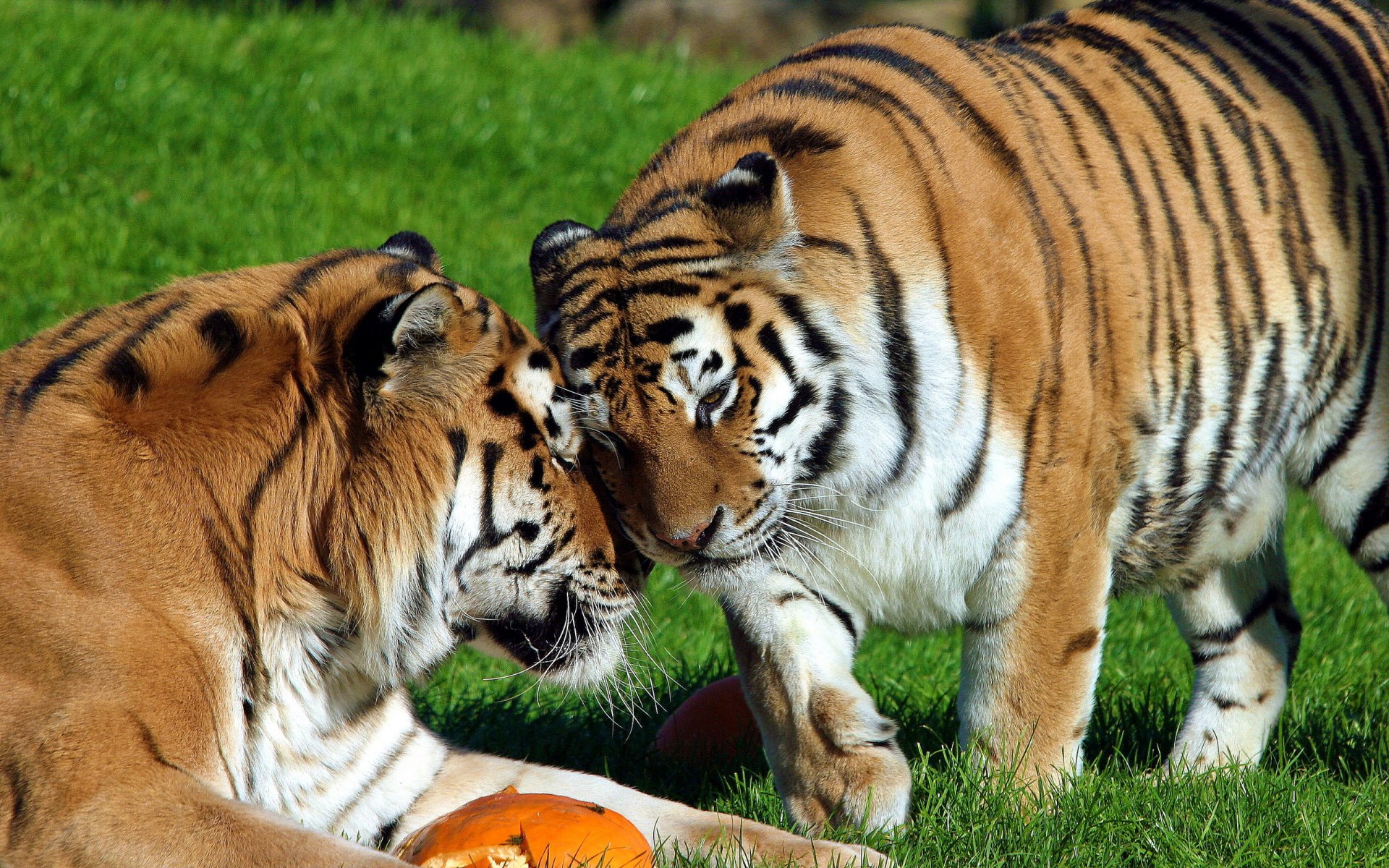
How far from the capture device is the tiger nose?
2734 millimetres

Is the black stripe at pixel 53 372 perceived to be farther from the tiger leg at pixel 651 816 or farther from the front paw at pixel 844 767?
the front paw at pixel 844 767

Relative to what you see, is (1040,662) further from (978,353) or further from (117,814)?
(117,814)

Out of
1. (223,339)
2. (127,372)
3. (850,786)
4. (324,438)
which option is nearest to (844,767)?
(850,786)

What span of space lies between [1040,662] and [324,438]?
5.01 ft

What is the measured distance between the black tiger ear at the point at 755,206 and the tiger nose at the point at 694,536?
536 mm

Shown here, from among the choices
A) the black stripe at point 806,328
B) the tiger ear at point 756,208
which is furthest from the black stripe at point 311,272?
the black stripe at point 806,328

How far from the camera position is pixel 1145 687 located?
13.5 ft

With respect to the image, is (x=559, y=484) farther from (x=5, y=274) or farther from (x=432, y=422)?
(x=5, y=274)

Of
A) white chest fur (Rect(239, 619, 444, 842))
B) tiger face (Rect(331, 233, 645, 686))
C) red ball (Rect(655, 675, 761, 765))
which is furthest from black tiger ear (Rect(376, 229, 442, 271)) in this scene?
red ball (Rect(655, 675, 761, 765))

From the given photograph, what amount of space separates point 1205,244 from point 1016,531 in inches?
37.0

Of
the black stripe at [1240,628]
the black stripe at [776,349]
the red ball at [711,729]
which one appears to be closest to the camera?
the black stripe at [776,349]

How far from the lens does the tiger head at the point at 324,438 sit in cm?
247

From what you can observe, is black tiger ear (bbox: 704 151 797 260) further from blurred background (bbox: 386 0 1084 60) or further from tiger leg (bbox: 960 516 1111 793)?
blurred background (bbox: 386 0 1084 60)

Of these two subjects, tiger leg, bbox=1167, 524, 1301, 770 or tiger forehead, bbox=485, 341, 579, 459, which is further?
tiger leg, bbox=1167, 524, 1301, 770
